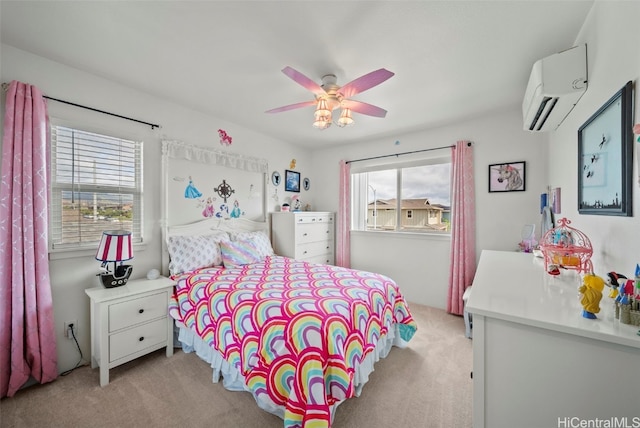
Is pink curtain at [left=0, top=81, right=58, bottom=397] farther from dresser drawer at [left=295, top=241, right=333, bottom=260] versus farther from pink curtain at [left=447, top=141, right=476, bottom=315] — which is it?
pink curtain at [left=447, top=141, right=476, bottom=315]

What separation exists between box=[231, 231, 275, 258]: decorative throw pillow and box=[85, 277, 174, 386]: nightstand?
949 millimetres

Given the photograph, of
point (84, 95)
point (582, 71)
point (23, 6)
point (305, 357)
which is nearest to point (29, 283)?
point (84, 95)

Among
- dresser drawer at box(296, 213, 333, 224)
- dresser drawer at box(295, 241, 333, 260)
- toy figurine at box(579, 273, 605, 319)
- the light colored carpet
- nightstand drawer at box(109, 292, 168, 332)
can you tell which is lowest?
the light colored carpet

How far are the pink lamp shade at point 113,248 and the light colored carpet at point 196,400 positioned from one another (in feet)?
3.00

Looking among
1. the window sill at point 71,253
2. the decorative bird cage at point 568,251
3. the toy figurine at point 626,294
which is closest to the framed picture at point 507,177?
the decorative bird cage at point 568,251

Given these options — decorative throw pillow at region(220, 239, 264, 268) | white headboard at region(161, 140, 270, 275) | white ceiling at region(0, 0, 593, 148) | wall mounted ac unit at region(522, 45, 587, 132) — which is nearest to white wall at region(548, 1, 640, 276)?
A: wall mounted ac unit at region(522, 45, 587, 132)

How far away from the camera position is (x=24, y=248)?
5.63 feet

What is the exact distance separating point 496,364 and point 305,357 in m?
0.89

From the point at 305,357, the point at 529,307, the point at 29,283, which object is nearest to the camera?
the point at 529,307

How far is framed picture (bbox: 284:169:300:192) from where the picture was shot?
400 centimetres

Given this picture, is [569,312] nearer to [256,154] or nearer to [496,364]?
[496,364]

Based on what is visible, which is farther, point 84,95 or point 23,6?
point 84,95

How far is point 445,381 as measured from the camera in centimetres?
190

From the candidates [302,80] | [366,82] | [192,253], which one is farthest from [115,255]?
[366,82]
